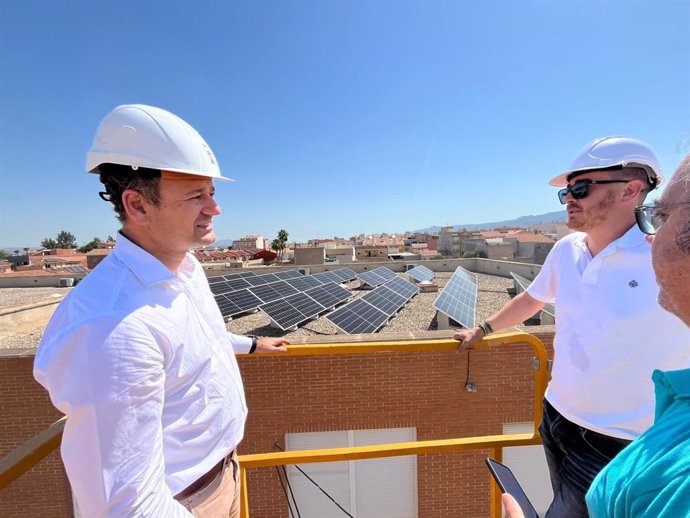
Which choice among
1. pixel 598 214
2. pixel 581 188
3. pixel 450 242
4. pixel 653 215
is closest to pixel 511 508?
pixel 653 215

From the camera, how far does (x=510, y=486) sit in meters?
1.57

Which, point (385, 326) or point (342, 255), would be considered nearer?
point (385, 326)

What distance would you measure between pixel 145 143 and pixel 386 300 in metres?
8.99

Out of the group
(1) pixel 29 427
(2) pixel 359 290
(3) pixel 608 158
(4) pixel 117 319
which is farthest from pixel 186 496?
(2) pixel 359 290

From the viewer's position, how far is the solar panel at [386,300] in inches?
352

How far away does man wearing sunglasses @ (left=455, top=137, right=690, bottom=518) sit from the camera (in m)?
1.63

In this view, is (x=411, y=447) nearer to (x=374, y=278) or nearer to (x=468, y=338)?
(x=468, y=338)

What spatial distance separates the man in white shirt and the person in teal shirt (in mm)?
1268

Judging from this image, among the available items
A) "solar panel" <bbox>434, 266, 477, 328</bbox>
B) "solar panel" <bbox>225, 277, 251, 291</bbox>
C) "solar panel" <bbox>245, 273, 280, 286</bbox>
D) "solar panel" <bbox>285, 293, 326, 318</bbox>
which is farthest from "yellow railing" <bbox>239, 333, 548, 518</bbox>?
"solar panel" <bbox>245, 273, 280, 286</bbox>

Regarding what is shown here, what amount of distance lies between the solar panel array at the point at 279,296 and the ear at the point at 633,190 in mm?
6639

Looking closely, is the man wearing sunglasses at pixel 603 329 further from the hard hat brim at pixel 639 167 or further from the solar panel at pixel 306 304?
the solar panel at pixel 306 304

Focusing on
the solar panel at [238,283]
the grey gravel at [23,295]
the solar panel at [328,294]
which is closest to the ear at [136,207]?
the solar panel at [328,294]

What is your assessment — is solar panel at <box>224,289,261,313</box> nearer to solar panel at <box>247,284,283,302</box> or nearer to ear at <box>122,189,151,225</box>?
solar panel at <box>247,284,283,302</box>

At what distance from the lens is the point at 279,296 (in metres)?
10.0
